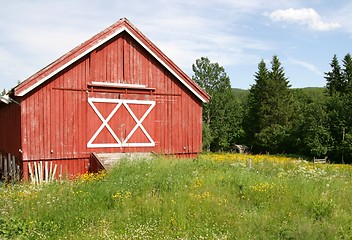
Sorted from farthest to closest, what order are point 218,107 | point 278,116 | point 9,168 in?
point 218,107 < point 278,116 < point 9,168

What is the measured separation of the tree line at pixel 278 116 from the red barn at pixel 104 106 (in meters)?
26.8

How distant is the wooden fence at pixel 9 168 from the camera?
13.7 metres

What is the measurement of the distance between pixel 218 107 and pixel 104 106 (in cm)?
4652

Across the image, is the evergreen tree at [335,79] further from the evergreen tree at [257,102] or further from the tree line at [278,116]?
the evergreen tree at [257,102]

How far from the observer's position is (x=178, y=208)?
26.1 ft

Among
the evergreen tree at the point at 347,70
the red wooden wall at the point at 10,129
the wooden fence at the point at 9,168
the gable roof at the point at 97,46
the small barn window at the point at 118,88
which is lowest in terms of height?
the wooden fence at the point at 9,168

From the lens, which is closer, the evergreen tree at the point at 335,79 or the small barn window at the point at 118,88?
the small barn window at the point at 118,88

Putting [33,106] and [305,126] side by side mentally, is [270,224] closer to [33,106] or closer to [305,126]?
[33,106]

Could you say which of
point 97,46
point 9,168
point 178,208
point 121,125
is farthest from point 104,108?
point 178,208

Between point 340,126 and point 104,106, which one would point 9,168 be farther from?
point 340,126

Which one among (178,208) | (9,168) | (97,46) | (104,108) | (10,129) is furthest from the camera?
(9,168)

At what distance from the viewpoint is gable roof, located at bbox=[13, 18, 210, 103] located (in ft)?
41.9

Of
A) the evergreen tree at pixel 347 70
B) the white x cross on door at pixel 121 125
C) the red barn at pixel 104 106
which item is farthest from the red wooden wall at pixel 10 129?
the evergreen tree at pixel 347 70

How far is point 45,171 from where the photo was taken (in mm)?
13289
